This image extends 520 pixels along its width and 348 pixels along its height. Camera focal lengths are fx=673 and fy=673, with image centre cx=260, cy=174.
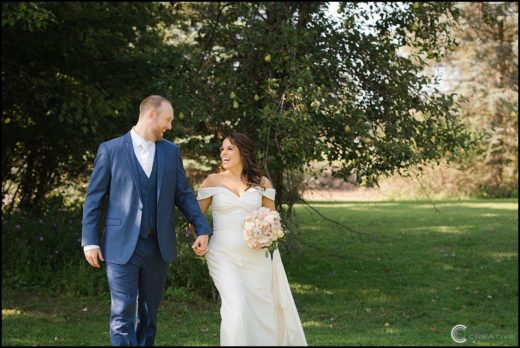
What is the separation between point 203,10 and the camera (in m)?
9.39

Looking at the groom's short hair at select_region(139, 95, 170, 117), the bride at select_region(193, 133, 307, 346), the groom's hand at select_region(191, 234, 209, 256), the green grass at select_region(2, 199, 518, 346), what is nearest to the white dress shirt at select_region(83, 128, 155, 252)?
the groom's short hair at select_region(139, 95, 170, 117)

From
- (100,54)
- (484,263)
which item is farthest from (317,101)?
(484,263)

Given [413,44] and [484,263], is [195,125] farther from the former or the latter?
[484,263]

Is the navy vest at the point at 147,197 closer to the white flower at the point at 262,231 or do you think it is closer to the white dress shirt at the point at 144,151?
the white dress shirt at the point at 144,151

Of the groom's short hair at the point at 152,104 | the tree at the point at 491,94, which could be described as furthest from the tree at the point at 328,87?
the tree at the point at 491,94

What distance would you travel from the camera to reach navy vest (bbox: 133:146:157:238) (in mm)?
4398

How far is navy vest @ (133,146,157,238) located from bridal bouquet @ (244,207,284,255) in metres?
0.77

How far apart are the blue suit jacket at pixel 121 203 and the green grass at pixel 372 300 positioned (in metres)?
2.81

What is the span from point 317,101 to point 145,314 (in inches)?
116

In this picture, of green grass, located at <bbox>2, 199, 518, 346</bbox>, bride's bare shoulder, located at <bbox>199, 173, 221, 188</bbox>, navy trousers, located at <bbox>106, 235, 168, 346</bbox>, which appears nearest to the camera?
navy trousers, located at <bbox>106, 235, 168, 346</bbox>

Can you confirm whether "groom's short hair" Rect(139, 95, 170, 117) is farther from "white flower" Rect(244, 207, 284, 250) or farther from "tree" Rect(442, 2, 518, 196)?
"tree" Rect(442, 2, 518, 196)

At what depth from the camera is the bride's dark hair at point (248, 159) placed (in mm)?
5336

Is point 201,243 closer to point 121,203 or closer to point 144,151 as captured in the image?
point 121,203

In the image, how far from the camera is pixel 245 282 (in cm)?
493
